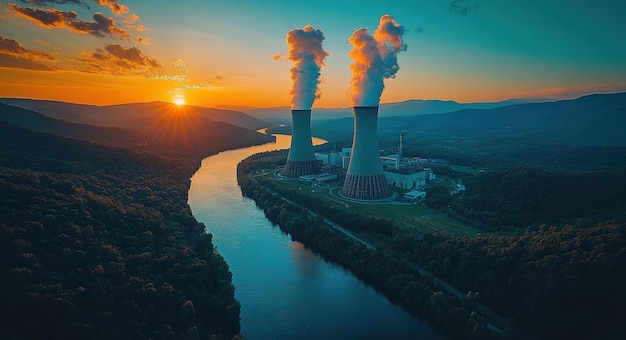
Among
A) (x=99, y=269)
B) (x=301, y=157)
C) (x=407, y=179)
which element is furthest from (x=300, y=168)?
(x=99, y=269)

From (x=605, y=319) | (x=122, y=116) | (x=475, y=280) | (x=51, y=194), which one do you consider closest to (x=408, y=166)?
(x=475, y=280)

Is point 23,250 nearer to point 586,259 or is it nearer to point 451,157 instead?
point 586,259

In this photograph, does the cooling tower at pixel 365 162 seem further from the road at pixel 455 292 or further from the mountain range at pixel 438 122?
the mountain range at pixel 438 122

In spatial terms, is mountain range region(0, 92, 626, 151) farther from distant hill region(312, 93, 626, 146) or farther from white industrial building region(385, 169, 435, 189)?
white industrial building region(385, 169, 435, 189)

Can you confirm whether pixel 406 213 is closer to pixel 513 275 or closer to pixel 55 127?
pixel 513 275

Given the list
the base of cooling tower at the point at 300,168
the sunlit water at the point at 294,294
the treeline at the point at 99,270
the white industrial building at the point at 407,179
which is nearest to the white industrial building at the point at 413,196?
the white industrial building at the point at 407,179

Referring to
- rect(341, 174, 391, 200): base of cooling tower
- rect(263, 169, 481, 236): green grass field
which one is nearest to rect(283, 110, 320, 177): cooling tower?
rect(263, 169, 481, 236): green grass field
